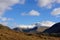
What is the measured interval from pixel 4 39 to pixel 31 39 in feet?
44.0

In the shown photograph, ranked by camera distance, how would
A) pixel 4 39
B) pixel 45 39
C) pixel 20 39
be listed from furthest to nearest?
pixel 45 39, pixel 20 39, pixel 4 39

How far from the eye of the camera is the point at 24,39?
6109cm

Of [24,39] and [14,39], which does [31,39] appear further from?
[14,39]

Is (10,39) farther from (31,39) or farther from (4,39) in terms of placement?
Answer: (31,39)

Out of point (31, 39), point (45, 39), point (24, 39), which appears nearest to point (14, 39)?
point (24, 39)

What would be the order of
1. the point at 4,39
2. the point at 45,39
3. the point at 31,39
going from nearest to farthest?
the point at 4,39, the point at 31,39, the point at 45,39

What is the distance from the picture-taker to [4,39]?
53.8 meters

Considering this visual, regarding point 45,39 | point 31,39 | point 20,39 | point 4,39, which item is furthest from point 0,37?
point 45,39

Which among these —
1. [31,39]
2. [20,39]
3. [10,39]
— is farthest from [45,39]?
[10,39]

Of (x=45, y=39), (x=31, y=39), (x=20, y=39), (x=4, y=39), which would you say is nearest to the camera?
(x=4, y=39)

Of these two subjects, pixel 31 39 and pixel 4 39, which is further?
pixel 31 39

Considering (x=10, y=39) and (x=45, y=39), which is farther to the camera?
(x=45, y=39)

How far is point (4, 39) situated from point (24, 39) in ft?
30.5

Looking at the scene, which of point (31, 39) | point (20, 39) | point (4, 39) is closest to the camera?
point (4, 39)
